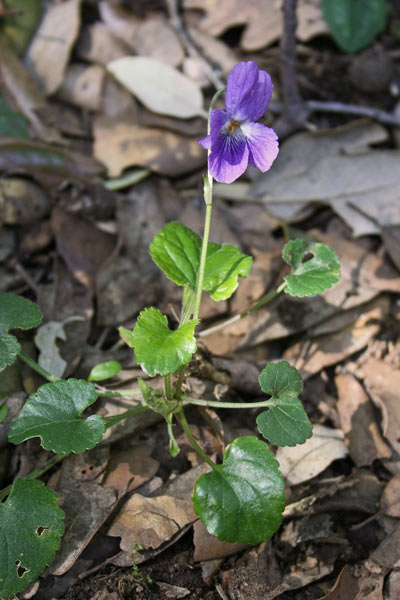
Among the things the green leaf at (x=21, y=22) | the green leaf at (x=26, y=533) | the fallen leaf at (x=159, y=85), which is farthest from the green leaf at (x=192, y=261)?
the green leaf at (x=21, y=22)

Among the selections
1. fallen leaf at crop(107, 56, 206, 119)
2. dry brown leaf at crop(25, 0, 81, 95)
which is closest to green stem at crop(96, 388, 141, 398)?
fallen leaf at crop(107, 56, 206, 119)

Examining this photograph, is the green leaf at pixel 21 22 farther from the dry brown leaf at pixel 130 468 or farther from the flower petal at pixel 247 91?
the dry brown leaf at pixel 130 468

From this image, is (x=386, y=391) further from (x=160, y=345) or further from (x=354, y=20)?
(x=354, y=20)

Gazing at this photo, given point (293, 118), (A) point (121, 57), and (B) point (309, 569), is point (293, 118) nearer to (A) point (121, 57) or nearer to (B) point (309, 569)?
(A) point (121, 57)

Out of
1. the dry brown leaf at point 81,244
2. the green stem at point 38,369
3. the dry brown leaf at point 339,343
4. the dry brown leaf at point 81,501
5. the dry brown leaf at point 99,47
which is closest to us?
the dry brown leaf at point 81,501

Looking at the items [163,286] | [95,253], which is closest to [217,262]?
[163,286]

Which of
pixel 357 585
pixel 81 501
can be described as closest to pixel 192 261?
pixel 81 501
